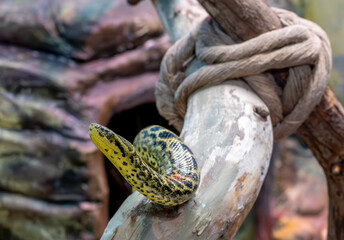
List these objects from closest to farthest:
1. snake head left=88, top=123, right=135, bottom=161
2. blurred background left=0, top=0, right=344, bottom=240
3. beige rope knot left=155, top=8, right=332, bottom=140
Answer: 1. snake head left=88, top=123, right=135, bottom=161
2. beige rope knot left=155, top=8, right=332, bottom=140
3. blurred background left=0, top=0, right=344, bottom=240

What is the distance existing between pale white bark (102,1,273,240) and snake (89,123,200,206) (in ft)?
0.14

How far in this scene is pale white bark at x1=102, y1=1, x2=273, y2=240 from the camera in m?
0.90

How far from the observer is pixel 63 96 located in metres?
2.91

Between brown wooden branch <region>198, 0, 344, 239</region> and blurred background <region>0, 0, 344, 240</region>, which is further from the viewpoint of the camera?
blurred background <region>0, 0, 344, 240</region>

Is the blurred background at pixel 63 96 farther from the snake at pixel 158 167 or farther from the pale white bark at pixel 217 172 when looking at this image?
the snake at pixel 158 167

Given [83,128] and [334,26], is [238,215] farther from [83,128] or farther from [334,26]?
[334,26]

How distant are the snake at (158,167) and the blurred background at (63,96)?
189 centimetres

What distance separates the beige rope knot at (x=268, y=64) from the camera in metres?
1.26

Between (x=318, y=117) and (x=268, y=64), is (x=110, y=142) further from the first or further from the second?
(x=318, y=117)

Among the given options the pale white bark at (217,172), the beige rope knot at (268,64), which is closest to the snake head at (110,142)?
the pale white bark at (217,172)

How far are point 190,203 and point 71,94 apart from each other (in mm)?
2142

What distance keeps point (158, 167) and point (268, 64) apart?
1.51ft

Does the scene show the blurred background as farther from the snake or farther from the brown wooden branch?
the snake

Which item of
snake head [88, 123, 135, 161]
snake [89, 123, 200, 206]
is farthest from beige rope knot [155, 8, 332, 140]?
snake head [88, 123, 135, 161]
